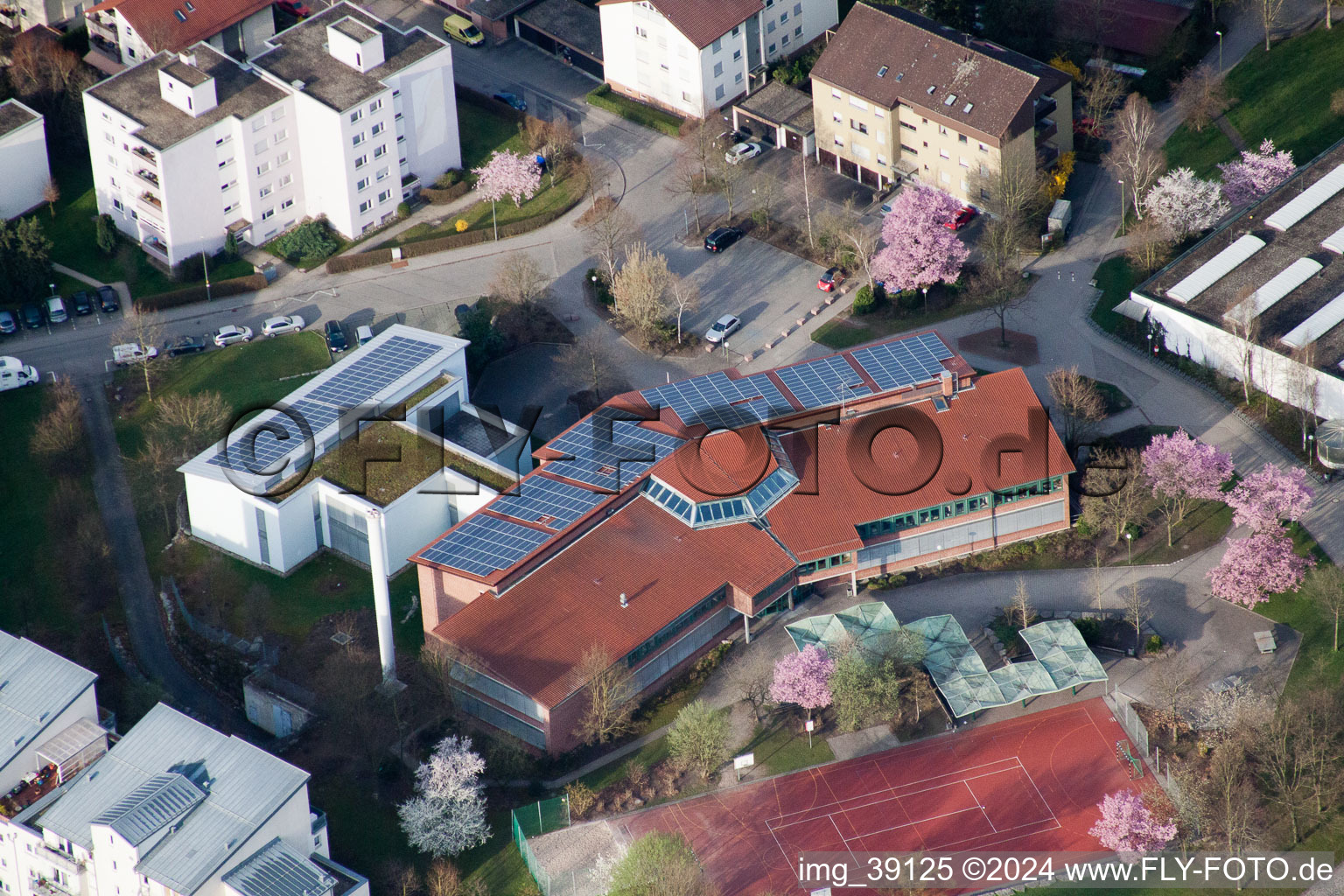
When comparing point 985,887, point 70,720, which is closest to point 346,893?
point 70,720

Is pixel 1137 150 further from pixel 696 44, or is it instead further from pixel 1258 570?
pixel 1258 570

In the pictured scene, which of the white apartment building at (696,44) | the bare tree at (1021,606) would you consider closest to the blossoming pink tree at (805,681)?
the bare tree at (1021,606)

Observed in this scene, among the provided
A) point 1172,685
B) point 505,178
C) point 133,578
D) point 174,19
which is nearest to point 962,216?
point 505,178

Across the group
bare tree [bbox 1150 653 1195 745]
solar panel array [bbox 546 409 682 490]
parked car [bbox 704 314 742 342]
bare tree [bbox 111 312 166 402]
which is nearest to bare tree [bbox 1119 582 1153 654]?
bare tree [bbox 1150 653 1195 745]

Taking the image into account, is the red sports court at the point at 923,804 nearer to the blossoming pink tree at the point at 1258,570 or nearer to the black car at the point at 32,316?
the blossoming pink tree at the point at 1258,570

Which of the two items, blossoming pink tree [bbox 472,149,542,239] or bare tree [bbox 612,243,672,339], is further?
blossoming pink tree [bbox 472,149,542,239]

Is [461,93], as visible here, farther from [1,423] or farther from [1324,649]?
[1324,649]

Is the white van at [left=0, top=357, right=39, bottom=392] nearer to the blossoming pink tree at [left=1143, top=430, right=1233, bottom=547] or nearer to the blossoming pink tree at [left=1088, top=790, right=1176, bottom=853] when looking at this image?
the blossoming pink tree at [left=1143, top=430, right=1233, bottom=547]
